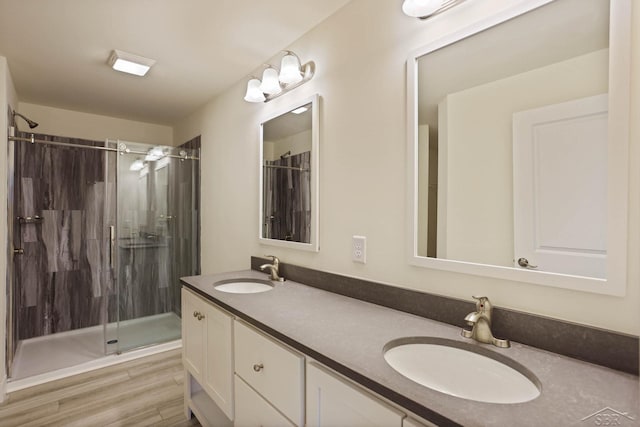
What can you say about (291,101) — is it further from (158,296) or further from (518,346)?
(158,296)

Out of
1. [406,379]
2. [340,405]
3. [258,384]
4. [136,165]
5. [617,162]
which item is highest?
[136,165]

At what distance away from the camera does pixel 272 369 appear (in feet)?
3.73

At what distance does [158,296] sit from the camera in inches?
122

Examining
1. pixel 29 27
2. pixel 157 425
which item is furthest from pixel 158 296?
pixel 29 27

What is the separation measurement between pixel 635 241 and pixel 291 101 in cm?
168

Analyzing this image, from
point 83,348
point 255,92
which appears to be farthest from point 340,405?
point 83,348

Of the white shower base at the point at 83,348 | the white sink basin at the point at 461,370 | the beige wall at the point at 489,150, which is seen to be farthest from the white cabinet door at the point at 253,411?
the white shower base at the point at 83,348

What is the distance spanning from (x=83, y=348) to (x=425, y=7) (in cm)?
Result: 357

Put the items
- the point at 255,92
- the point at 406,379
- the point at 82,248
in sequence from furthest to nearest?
the point at 82,248 → the point at 255,92 → the point at 406,379

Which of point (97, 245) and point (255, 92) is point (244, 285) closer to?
point (255, 92)

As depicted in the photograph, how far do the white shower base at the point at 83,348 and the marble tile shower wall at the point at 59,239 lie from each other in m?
0.14

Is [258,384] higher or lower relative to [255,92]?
lower

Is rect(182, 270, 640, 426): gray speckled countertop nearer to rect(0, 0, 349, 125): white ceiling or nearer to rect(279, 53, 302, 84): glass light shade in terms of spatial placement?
rect(279, 53, 302, 84): glass light shade

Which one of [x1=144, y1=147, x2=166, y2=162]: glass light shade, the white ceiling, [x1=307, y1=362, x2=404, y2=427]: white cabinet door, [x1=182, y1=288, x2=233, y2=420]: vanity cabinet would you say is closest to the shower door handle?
[x1=144, y1=147, x2=166, y2=162]: glass light shade
